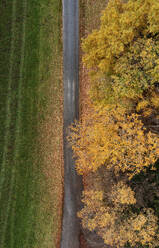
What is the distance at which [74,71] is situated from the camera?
24516mm

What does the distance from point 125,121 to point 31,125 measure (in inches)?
471

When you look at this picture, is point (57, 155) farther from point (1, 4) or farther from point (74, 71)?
point (1, 4)

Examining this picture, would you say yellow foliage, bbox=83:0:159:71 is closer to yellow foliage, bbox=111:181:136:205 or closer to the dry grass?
the dry grass

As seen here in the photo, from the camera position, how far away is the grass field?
945 inches

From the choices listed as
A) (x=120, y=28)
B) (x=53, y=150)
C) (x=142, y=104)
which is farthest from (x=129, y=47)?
(x=53, y=150)

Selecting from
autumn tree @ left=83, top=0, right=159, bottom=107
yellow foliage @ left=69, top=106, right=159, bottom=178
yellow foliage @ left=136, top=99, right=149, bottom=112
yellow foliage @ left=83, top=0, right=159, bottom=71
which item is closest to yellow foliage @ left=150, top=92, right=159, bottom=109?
yellow foliage @ left=136, top=99, right=149, bottom=112

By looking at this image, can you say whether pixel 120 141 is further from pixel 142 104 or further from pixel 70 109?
pixel 70 109

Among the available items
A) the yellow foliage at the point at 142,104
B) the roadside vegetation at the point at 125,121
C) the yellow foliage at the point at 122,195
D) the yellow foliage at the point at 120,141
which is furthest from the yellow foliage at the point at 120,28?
the yellow foliage at the point at 122,195

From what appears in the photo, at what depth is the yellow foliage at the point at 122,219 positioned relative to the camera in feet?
54.6

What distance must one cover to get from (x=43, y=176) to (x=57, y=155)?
9.62 feet

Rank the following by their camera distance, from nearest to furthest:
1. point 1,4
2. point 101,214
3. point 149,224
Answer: point 149,224, point 101,214, point 1,4

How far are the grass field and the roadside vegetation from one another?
21.9ft

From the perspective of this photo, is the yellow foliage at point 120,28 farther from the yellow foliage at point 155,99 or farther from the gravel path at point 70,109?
the gravel path at point 70,109

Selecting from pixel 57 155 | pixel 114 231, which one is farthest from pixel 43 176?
pixel 114 231
